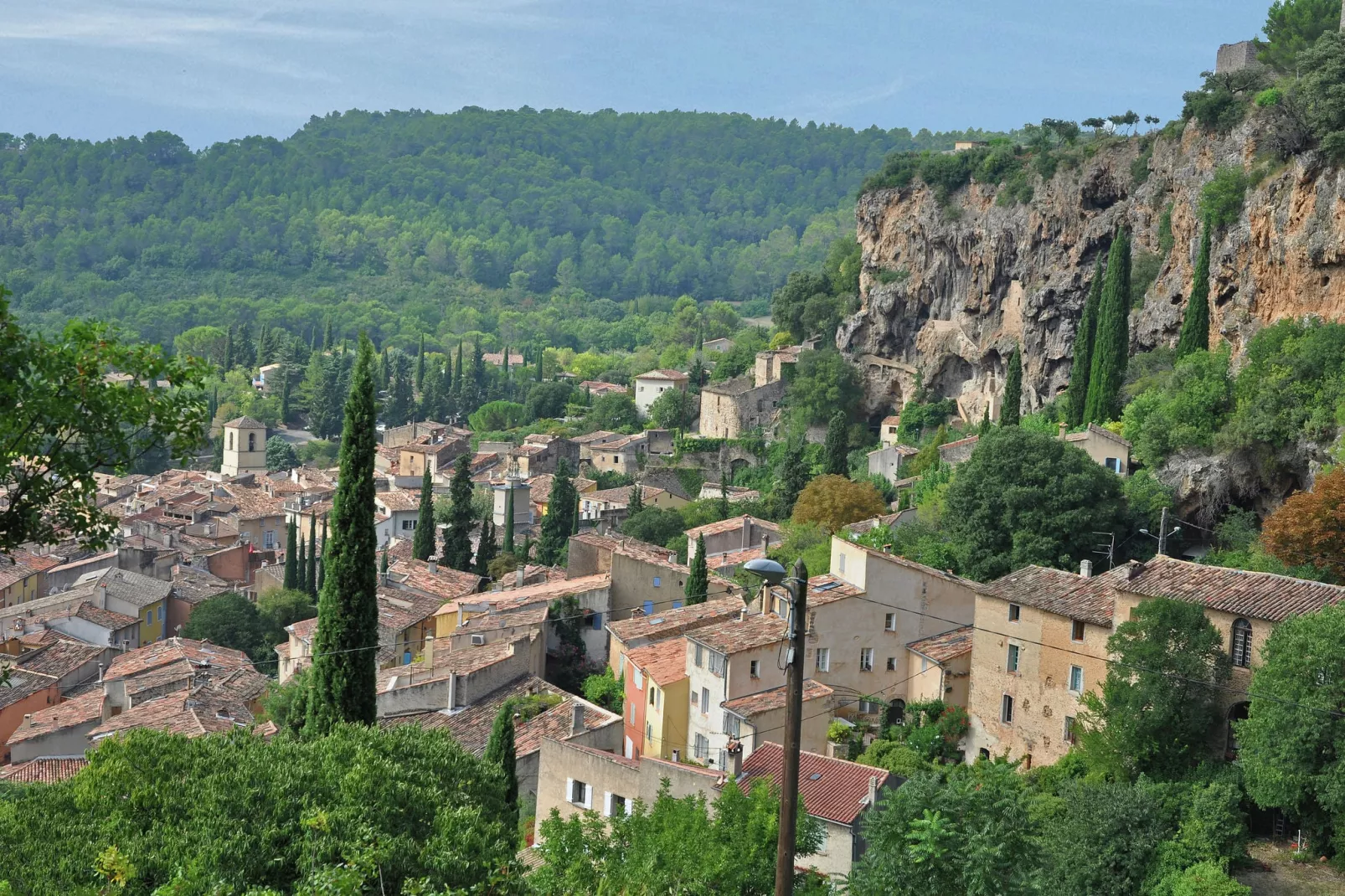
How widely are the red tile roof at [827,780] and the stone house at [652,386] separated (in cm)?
5855

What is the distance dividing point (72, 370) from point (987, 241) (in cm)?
5195

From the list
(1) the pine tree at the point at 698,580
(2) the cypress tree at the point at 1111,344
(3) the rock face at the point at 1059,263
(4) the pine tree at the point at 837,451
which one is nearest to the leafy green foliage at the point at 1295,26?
(3) the rock face at the point at 1059,263

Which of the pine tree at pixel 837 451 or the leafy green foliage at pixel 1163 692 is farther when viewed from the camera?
the pine tree at pixel 837 451

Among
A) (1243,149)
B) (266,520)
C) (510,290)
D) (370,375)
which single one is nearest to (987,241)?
(1243,149)

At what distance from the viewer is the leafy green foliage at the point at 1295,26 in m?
50.5

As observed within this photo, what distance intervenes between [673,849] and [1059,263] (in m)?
40.8

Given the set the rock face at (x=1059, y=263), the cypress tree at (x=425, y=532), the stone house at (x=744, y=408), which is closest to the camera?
the rock face at (x=1059, y=263)

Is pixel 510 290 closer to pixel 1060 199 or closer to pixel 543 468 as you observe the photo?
pixel 543 468

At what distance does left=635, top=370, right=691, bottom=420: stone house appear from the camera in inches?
3231

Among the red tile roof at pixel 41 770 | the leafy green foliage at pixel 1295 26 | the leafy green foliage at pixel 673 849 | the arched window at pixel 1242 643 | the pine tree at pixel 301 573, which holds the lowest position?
the pine tree at pixel 301 573

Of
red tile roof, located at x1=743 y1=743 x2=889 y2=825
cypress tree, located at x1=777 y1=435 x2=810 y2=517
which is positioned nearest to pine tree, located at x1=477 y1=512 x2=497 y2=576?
cypress tree, located at x1=777 y1=435 x2=810 y2=517

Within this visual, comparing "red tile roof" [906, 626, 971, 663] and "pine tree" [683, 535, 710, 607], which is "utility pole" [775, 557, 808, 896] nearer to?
"red tile roof" [906, 626, 971, 663]

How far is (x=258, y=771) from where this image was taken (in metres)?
14.1

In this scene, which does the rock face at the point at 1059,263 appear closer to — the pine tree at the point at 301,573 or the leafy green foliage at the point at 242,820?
the pine tree at the point at 301,573
